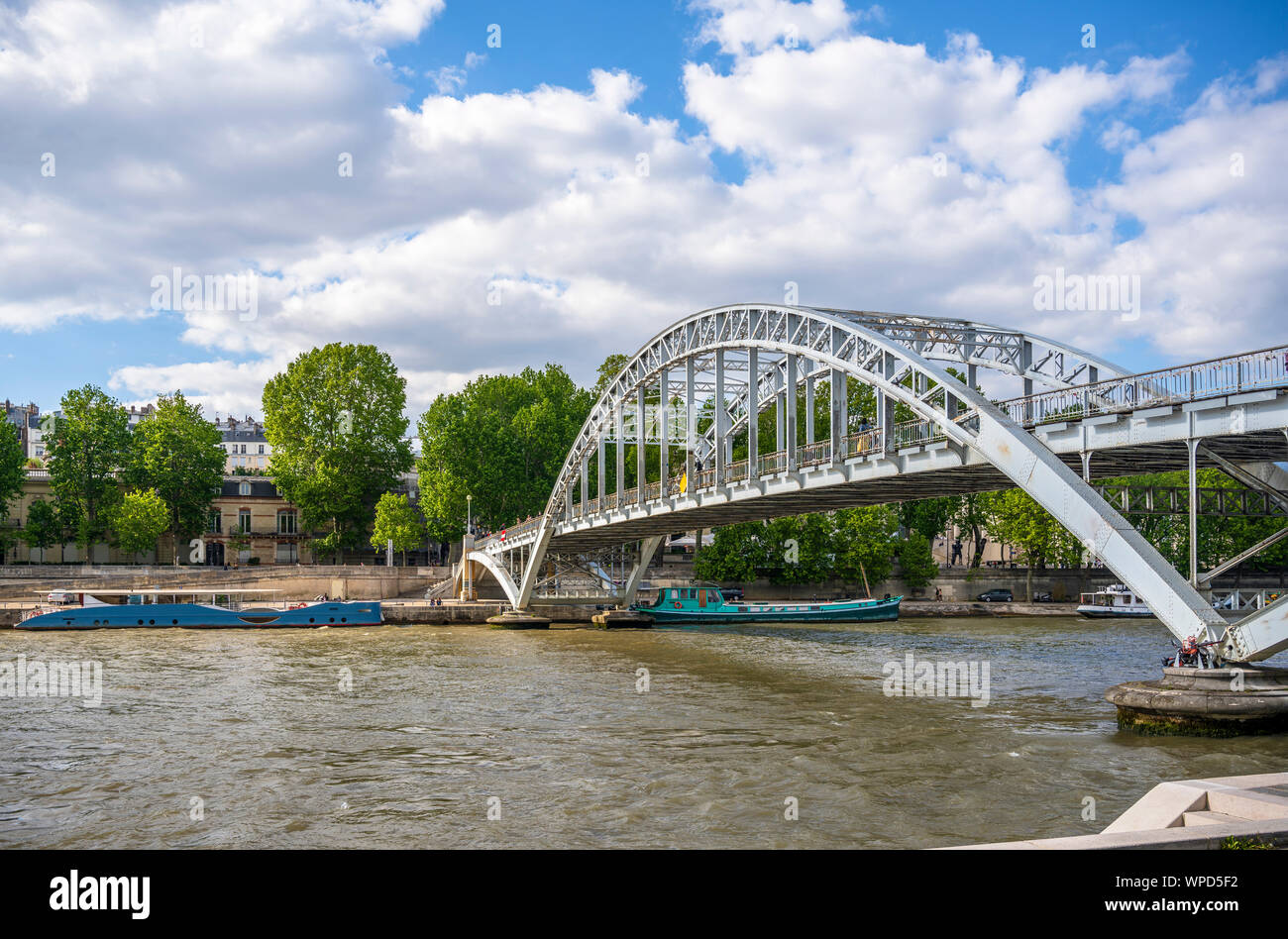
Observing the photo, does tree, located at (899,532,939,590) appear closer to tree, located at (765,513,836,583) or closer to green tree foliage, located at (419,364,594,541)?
tree, located at (765,513,836,583)

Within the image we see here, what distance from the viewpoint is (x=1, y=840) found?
1168cm

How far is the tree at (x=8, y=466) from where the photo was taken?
61.7 metres

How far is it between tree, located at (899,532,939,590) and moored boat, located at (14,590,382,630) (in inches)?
1230

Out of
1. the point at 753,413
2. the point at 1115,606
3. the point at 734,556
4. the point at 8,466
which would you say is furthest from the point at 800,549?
the point at 8,466

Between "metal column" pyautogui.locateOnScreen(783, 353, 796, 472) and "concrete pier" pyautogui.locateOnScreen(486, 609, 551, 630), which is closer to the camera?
"metal column" pyautogui.locateOnScreen(783, 353, 796, 472)

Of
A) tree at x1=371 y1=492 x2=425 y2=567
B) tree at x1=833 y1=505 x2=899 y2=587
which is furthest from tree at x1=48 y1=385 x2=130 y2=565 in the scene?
tree at x1=833 y1=505 x2=899 y2=587

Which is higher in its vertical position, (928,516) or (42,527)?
(42,527)

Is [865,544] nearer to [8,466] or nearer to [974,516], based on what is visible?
[974,516]

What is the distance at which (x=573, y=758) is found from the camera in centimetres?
1616

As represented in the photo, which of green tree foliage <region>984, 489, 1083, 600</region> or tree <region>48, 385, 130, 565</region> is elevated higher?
tree <region>48, 385, 130, 565</region>

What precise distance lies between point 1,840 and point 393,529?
5284 centimetres

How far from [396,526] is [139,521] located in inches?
584

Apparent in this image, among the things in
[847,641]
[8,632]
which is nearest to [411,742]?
[847,641]

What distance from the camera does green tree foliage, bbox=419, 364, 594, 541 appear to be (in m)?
64.2
